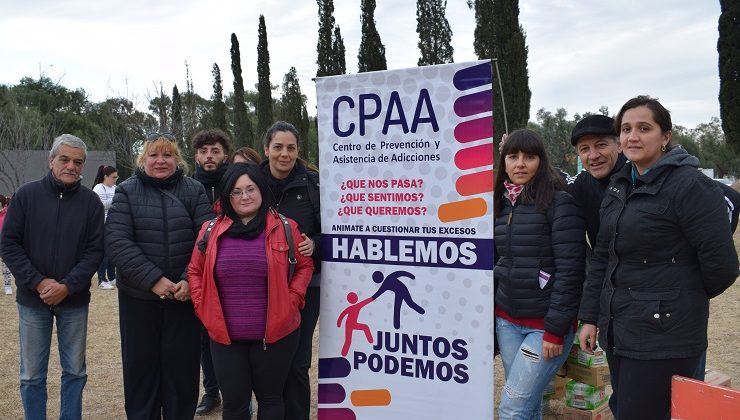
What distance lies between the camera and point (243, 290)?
287 centimetres

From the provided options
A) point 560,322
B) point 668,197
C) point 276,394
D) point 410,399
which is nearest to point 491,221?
point 560,322

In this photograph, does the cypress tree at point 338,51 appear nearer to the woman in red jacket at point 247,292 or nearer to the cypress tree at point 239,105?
the cypress tree at point 239,105

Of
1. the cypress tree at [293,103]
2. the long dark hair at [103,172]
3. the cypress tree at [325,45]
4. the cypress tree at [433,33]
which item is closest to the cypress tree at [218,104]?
the cypress tree at [293,103]

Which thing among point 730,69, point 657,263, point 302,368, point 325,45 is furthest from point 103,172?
point 325,45

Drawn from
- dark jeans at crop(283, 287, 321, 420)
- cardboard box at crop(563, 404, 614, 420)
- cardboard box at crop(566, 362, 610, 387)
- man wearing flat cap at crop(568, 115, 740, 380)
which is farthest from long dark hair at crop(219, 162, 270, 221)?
cardboard box at crop(563, 404, 614, 420)

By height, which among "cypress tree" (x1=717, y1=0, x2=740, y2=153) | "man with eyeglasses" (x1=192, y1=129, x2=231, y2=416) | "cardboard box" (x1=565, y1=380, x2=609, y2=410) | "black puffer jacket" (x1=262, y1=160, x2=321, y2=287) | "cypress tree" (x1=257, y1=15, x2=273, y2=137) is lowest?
"cardboard box" (x1=565, y1=380, x2=609, y2=410)

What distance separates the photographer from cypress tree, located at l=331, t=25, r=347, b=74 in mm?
27500

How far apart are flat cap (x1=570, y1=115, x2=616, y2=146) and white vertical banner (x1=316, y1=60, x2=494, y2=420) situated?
1.72 ft

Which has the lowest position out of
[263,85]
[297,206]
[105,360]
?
[105,360]

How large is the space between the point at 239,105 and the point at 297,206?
27.8 m

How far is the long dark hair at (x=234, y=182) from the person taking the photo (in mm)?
2965

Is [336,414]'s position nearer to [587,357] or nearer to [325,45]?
[587,357]

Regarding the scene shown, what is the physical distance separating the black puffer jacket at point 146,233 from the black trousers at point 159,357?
132 millimetres

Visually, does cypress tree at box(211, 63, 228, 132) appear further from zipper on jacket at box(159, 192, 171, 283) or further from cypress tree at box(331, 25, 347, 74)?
zipper on jacket at box(159, 192, 171, 283)
